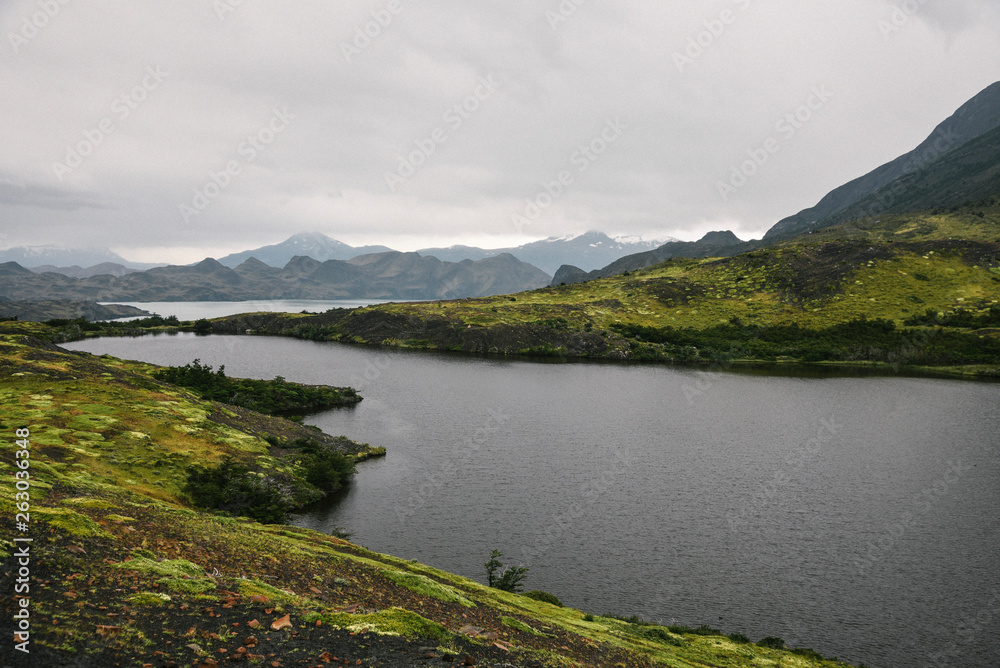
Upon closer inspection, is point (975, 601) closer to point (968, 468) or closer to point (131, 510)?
point (968, 468)

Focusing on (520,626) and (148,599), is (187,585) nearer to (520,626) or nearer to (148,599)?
(148,599)

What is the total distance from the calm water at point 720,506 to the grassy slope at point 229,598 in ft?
24.7

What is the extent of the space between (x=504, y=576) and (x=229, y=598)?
880 inches

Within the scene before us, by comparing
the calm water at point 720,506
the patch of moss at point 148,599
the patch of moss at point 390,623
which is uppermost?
the patch of moss at point 148,599

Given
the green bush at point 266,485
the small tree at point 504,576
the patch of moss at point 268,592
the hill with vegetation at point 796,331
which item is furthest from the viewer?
the hill with vegetation at point 796,331

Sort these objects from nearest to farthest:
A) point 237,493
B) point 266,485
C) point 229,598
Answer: point 229,598 < point 237,493 < point 266,485

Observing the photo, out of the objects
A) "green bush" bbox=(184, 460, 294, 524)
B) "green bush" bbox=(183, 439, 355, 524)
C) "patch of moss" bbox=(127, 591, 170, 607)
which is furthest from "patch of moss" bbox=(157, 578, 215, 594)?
"green bush" bbox=(184, 460, 294, 524)

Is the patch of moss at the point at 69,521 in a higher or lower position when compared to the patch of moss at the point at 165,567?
higher

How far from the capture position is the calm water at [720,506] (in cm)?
3572

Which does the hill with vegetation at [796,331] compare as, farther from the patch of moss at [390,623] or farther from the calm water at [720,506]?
the patch of moss at [390,623]

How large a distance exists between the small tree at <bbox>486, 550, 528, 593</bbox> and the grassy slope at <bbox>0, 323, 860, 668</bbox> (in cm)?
389

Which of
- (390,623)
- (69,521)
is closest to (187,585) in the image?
A: (69,521)

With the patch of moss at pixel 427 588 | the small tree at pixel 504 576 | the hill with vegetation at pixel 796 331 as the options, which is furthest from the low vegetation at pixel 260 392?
the hill with vegetation at pixel 796 331

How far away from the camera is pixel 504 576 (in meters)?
36.5
